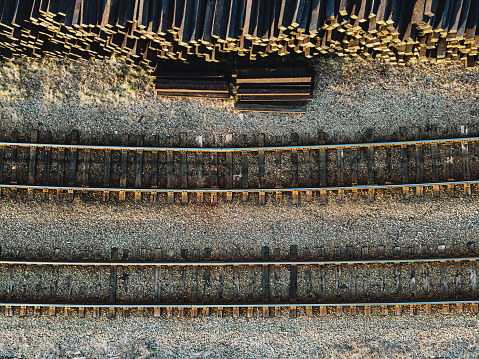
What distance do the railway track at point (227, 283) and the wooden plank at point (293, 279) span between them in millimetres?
22

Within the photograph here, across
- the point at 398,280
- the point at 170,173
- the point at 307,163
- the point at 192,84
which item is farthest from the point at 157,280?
the point at 398,280

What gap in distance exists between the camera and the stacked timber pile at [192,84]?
318 inches

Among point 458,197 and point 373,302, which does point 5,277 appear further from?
point 458,197

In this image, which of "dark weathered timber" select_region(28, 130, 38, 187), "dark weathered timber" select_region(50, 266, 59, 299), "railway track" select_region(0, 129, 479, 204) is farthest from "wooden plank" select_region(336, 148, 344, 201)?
"dark weathered timber" select_region(28, 130, 38, 187)

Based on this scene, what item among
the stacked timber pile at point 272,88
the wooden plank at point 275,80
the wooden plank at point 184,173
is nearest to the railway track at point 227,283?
the wooden plank at point 184,173

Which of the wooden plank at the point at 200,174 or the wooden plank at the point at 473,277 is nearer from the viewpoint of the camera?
the wooden plank at the point at 473,277

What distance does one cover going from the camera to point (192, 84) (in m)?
8.07

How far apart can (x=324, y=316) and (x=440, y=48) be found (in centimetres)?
617

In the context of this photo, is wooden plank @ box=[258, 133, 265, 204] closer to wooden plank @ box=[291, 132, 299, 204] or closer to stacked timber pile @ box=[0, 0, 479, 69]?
wooden plank @ box=[291, 132, 299, 204]

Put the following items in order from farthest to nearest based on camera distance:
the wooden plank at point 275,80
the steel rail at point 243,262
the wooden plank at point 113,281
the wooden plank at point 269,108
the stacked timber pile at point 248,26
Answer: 1. the wooden plank at point 113,281
2. the wooden plank at point 269,108
3. the steel rail at point 243,262
4. the wooden plank at point 275,80
5. the stacked timber pile at point 248,26

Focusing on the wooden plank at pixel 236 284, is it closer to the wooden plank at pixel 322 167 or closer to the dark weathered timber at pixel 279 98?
the wooden plank at pixel 322 167

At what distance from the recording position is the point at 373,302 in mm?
8141

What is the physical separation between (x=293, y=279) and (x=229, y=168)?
113 inches

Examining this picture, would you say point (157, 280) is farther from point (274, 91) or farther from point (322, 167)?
point (274, 91)
